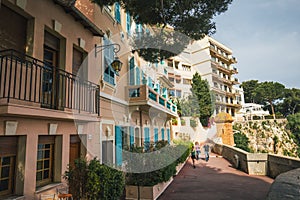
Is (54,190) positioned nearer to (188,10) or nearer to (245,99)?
(188,10)

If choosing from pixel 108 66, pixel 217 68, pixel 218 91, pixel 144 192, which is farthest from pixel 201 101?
pixel 144 192

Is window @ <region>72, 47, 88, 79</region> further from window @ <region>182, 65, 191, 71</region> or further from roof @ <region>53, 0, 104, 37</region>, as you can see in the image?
window @ <region>182, 65, 191, 71</region>

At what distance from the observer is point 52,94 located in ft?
18.1

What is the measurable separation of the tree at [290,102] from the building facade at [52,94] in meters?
57.3

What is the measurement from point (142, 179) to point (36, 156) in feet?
11.5

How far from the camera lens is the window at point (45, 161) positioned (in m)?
5.14

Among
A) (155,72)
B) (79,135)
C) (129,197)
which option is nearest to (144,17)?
(79,135)

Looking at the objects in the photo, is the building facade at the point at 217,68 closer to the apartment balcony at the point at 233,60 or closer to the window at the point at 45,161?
the apartment balcony at the point at 233,60

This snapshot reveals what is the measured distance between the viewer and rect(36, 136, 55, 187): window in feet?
16.8

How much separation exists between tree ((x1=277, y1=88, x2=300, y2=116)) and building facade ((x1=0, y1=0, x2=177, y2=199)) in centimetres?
5734

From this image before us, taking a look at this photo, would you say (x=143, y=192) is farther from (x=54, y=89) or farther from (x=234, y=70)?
(x=234, y=70)

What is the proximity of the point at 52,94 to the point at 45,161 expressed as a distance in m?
1.77

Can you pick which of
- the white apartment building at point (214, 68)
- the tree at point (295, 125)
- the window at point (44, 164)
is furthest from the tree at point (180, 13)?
the tree at point (295, 125)

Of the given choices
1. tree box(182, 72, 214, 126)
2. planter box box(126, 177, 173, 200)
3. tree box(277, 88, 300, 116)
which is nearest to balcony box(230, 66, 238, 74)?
tree box(277, 88, 300, 116)
